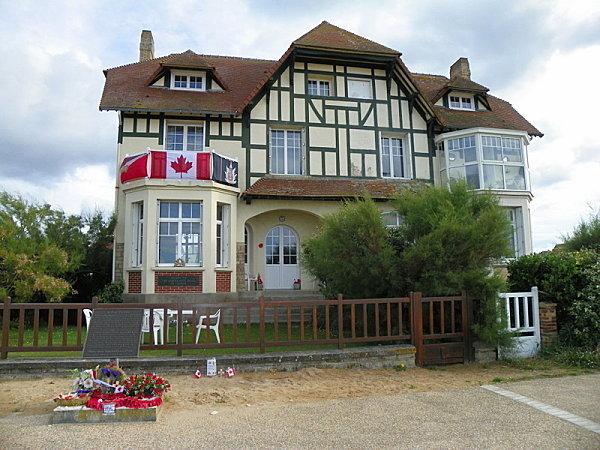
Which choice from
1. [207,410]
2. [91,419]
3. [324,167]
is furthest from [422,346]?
[324,167]

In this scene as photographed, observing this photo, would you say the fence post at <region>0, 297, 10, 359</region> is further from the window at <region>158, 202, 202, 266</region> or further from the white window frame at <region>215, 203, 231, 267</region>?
the white window frame at <region>215, 203, 231, 267</region>

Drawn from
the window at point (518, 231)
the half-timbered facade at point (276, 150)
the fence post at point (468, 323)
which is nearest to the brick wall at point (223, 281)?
the half-timbered facade at point (276, 150)

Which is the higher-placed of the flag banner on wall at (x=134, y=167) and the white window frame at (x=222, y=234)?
the flag banner on wall at (x=134, y=167)

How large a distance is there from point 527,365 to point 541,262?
2296 millimetres

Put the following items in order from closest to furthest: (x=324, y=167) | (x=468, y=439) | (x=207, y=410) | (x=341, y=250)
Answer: (x=468, y=439) → (x=207, y=410) → (x=341, y=250) → (x=324, y=167)

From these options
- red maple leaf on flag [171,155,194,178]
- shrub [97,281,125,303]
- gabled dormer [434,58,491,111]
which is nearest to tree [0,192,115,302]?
shrub [97,281,125,303]

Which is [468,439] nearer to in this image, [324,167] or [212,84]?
[324,167]

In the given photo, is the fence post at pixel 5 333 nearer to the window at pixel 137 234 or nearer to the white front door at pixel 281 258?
the window at pixel 137 234

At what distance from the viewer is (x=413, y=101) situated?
16.8 meters

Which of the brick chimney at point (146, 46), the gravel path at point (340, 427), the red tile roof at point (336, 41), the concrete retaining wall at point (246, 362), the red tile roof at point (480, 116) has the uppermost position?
the brick chimney at point (146, 46)

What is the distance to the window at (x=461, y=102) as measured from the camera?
18422 mm

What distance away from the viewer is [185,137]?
602 inches

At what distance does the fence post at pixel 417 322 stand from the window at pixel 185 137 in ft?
31.8

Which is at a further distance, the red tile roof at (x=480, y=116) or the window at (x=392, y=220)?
the red tile roof at (x=480, y=116)
